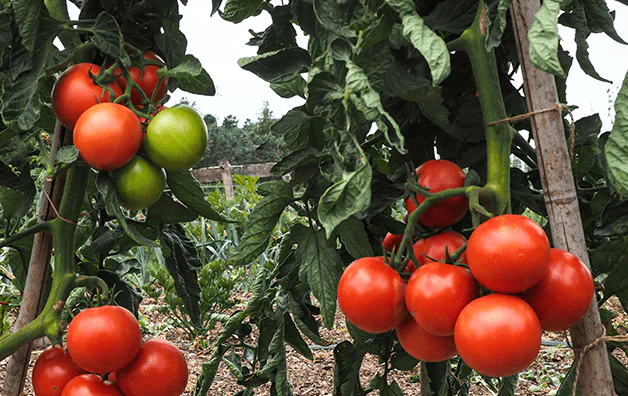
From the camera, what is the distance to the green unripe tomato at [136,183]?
773 millimetres

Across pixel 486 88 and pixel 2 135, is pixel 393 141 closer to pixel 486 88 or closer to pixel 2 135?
pixel 486 88

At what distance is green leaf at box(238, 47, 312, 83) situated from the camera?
2.48 feet

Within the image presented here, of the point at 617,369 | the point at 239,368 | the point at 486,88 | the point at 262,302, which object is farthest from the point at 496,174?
the point at 239,368

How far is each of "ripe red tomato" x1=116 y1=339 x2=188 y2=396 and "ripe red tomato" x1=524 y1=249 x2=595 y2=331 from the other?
1.67 feet

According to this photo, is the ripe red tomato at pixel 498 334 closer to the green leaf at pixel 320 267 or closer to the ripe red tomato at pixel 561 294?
the ripe red tomato at pixel 561 294

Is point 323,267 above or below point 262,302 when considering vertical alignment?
above

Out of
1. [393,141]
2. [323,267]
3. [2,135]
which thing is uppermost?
[2,135]

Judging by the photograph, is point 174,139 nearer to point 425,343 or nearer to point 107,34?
point 107,34

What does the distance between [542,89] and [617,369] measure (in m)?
0.44

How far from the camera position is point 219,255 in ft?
10.5

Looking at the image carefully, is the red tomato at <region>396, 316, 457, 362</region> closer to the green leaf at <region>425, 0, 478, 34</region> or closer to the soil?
the green leaf at <region>425, 0, 478, 34</region>

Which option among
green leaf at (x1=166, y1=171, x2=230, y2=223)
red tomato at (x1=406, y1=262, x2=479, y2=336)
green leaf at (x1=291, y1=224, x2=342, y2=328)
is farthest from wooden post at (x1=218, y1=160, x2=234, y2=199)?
red tomato at (x1=406, y1=262, x2=479, y2=336)

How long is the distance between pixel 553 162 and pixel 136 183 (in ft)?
1.81

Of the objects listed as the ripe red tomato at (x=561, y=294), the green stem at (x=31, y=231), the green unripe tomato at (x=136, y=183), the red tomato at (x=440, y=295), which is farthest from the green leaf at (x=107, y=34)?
the ripe red tomato at (x=561, y=294)
